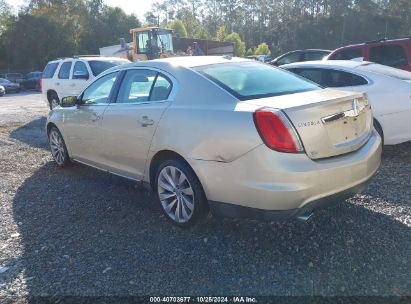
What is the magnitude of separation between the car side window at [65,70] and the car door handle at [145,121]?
886 centimetres

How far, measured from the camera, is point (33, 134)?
983cm

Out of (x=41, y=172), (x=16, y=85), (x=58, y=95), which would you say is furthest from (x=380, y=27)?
(x=41, y=172)

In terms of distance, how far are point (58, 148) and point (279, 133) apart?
4.33m

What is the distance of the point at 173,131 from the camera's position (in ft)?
12.6

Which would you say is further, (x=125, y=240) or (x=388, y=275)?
(x=125, y=240)

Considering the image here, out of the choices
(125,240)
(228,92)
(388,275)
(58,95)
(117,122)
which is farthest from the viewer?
(58,95)

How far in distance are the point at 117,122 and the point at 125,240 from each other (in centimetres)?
139

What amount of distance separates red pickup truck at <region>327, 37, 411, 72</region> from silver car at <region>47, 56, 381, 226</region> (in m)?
5.42

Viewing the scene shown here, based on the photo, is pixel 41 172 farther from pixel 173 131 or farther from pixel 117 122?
pixel 173 131

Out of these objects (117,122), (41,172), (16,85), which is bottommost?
(16,85)

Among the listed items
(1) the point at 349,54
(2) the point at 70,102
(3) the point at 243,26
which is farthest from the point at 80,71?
(3) the point at 243,26

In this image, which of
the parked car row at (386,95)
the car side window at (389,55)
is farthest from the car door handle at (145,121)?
the car side window at (389,55)

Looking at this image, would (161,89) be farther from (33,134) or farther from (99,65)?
(99,65)

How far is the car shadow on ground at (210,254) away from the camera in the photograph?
121 inches
